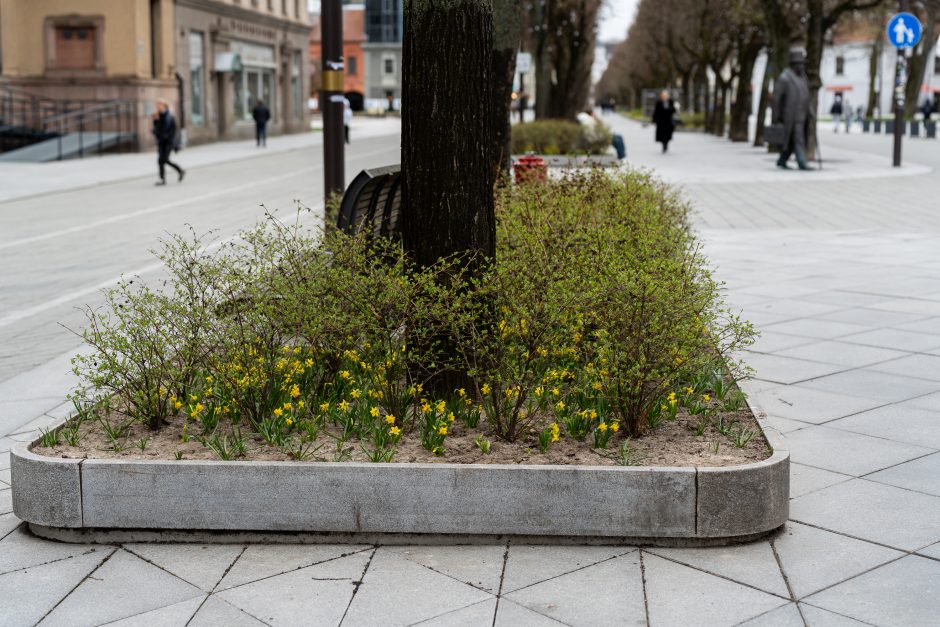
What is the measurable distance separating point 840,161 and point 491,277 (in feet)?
91.6

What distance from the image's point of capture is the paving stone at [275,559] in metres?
4.50

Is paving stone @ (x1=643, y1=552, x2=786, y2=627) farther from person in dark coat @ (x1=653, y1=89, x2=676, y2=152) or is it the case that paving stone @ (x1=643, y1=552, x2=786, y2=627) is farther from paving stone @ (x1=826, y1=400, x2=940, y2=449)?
person in dark coat @ (x1=653, y1=89, x2=676, y2=152)

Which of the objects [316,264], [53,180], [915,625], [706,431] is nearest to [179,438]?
[316,264]

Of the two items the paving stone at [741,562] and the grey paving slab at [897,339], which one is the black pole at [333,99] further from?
the paving stone at [741,562]

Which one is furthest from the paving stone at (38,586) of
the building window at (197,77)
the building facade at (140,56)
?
the building window at (197,77)

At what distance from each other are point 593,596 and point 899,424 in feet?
9.59

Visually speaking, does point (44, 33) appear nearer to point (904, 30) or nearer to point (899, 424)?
point (904, 30)

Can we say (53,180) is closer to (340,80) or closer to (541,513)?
(340,80)

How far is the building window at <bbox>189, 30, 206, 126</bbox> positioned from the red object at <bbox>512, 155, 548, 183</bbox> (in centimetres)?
3384

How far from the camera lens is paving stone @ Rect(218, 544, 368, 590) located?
14.8 feet

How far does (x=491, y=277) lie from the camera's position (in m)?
5.57

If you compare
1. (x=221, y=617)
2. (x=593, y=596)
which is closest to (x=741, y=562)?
(x=593, y=596)

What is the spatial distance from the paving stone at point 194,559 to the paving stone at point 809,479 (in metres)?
2.36

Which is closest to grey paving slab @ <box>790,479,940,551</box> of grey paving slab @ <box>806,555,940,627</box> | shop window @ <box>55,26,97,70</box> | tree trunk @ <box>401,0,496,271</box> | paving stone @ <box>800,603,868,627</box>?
grey paving slab @ <box>806,555,940,627</box>
